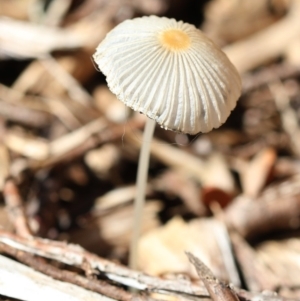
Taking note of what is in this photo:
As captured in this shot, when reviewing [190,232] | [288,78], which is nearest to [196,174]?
[190,232]

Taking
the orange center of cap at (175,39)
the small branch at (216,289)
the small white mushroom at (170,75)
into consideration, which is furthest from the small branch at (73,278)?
the orange center of cap at (175,39)

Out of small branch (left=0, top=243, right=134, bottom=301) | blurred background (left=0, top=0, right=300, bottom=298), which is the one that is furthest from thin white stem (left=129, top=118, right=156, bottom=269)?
small branch (left=0, top=243, right=134, bottom=301)

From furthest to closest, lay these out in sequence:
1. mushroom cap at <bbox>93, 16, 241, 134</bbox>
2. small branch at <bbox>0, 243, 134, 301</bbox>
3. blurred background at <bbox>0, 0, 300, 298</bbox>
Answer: blurred background at <bbox>0, 0, 300, 298</bbox> → small branch at <bbox>0, 243, 134, 301</bbox> → mushroom cap at <bbox>93, 16, 241, 134</bbox>

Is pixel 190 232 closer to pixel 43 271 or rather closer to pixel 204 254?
pixel 204 254

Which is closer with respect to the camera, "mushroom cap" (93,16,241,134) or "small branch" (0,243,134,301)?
"mushroom cap" (93,16,241,134)

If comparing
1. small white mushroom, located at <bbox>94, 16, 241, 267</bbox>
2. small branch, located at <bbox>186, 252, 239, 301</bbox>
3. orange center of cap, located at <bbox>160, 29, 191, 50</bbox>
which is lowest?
small branch, located at <bbox>186, 252, 239, 301</bbox>

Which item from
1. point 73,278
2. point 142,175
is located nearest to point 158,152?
point 142,175

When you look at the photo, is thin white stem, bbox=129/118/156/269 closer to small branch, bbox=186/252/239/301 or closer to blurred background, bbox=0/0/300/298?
blurred background, bbox=0/0/300/298

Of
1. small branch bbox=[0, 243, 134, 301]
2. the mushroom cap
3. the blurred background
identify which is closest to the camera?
the mushroom cap
